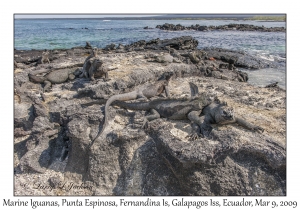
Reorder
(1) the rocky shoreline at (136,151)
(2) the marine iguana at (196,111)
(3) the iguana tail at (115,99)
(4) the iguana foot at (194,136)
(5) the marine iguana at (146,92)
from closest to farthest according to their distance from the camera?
(1) the rocky shoreline at (136,151) → (4) the iguana foot at (194,136) → (2) the marine iguana at (196,111) → (3) the iguana tail at (115,99) → (5) the marine iguana at (146,92)

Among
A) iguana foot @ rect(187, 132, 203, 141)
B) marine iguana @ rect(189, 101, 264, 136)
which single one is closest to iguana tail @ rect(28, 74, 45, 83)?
marine iguana @ rect(189, 101, 264, 136)

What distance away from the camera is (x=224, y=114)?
4.84 meters

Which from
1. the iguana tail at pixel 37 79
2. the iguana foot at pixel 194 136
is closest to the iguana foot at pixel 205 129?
the iguana foot at pixel 194 136

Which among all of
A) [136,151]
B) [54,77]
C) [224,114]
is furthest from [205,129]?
[54,77]

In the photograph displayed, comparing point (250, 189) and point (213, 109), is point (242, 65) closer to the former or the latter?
point (213, 109)

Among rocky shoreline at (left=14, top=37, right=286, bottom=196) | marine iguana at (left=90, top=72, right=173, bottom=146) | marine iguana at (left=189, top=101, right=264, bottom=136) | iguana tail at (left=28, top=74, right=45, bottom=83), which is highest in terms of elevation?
iguana tail at (left=28, top=74, right=45, bottom=83)

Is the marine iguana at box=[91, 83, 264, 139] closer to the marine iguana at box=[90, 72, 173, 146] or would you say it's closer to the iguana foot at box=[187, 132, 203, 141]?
the iguana foot at box=[187, 132, 203, 141]

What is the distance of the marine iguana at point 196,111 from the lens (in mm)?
4895

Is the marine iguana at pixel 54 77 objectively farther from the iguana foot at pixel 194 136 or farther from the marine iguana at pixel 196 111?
the iguana foot at pixel 194 136

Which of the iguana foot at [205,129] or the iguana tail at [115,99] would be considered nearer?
the iguana foot at [205,129]

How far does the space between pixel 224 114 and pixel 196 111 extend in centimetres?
88

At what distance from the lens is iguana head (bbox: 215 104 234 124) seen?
481 centimetres

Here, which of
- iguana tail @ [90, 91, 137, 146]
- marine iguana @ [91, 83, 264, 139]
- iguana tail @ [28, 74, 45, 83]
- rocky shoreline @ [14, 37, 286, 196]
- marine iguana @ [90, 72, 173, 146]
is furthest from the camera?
iguana tail @ [28, 74, 45, 83]

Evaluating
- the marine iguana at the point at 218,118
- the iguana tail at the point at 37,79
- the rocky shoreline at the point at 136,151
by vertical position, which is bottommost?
the rocky shoreline at the point at 136,151
